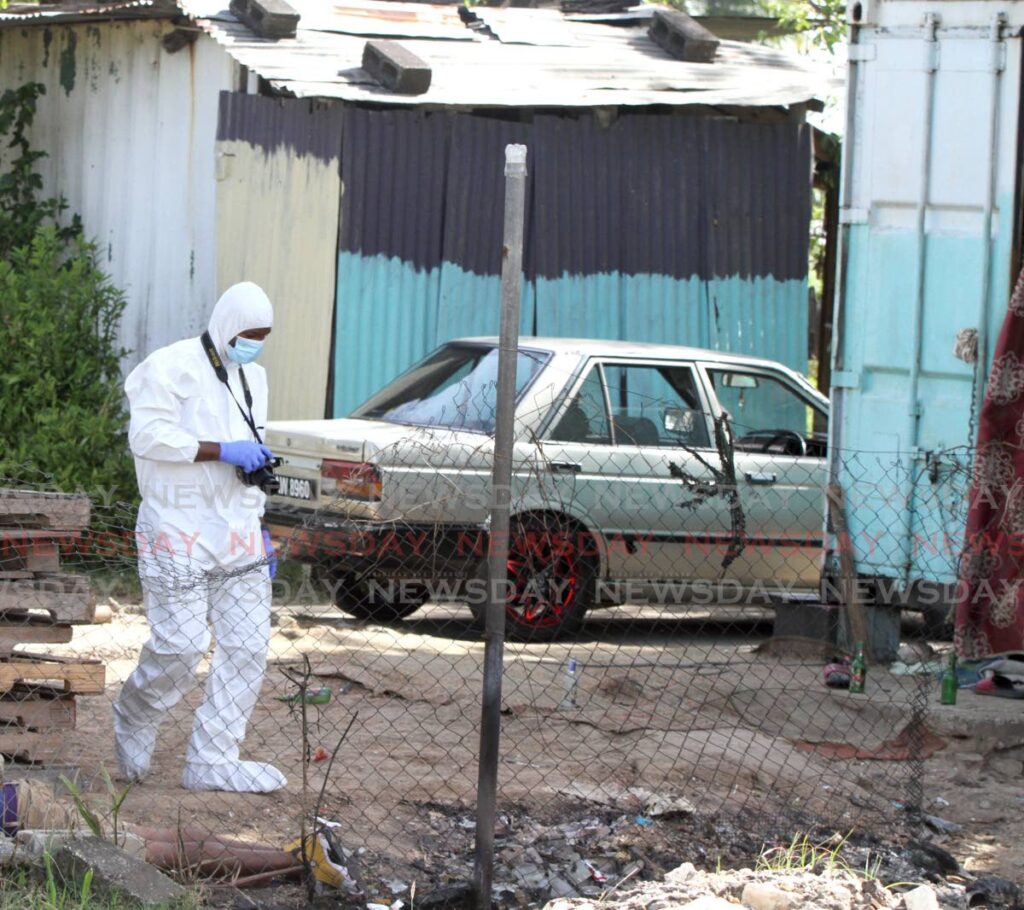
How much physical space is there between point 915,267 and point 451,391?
2593 mm

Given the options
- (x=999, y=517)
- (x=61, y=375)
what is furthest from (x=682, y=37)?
(x=999, y=517)

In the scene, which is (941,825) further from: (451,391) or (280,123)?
(280,123)

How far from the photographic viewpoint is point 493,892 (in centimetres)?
495

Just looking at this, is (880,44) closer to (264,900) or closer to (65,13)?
(264,900)

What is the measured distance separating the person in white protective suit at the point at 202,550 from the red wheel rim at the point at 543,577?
260 centimetres

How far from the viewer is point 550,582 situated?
8461 millimetres

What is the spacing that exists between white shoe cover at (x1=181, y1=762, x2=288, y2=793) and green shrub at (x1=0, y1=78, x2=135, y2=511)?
4349mm

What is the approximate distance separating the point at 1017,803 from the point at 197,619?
3275 millimetres

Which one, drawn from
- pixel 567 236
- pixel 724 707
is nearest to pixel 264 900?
pixel 724 707

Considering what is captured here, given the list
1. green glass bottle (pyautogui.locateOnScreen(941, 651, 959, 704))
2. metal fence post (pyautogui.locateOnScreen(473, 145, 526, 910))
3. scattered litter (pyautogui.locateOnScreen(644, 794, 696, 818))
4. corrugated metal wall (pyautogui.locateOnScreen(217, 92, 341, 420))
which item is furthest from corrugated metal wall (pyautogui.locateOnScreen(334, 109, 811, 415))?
metal fence post (pyautogui.locateOnScreen(473, 145, 526, 910))

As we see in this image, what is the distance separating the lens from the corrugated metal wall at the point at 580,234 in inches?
431

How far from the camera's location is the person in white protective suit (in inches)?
219

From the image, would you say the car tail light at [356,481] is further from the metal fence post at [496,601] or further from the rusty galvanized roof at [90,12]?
the rusty galvanized roof at [90,12]

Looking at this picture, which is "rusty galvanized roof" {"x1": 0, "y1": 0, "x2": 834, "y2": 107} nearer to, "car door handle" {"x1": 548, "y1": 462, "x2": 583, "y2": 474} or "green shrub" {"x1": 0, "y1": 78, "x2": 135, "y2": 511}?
"green shrub" {"x1": 0, "y1": 78, "x2": 135, "y2": 511}
